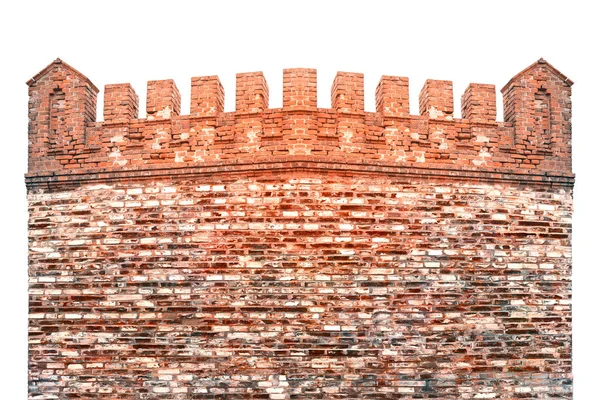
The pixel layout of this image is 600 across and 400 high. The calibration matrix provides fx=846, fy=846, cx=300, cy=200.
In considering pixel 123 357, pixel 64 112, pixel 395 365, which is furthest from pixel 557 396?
pixel 64 112

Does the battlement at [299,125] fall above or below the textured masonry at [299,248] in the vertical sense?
above

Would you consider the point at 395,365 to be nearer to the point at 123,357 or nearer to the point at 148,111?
the point at 123,357

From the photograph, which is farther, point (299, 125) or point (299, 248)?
point (299, 125)

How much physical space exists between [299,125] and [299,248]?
6.02ft

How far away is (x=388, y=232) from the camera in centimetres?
1242

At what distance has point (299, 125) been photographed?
41.2ft

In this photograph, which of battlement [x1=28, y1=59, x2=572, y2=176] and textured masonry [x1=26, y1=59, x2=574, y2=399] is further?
battlement [x1=28, y1=59, x2=572, y2=176]

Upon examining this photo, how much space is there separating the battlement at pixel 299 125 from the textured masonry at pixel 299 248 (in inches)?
1.3

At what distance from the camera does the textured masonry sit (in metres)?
12.1

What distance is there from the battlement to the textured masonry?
3 centimetres

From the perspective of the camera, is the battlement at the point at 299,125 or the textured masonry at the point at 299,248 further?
the battlement at the point at 299,125

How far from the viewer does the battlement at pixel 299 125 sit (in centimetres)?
1265

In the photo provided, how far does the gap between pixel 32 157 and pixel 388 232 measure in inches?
223

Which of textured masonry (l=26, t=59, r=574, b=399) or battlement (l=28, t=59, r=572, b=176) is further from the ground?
battlement (l=28, t=59, r=572, b=176)
